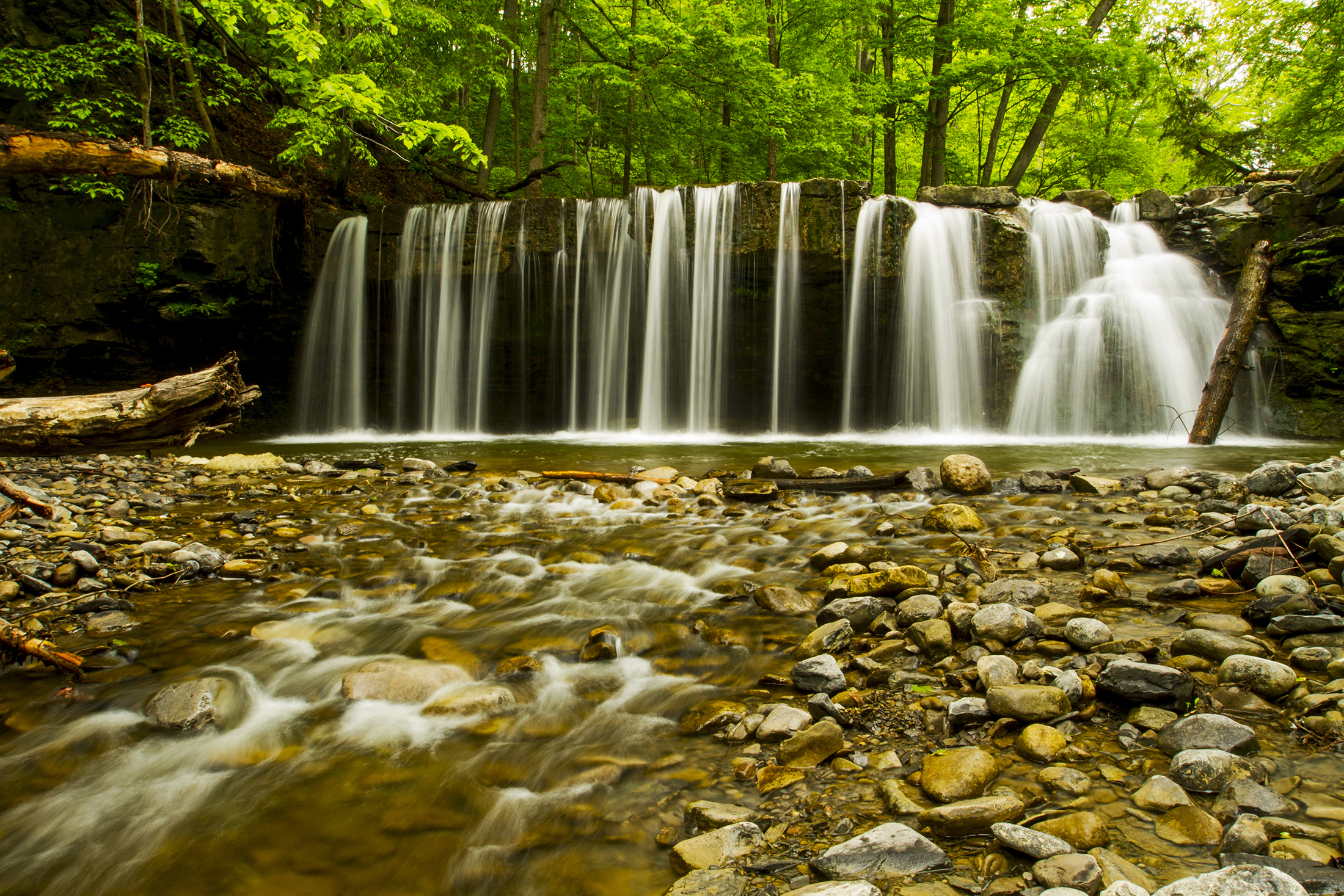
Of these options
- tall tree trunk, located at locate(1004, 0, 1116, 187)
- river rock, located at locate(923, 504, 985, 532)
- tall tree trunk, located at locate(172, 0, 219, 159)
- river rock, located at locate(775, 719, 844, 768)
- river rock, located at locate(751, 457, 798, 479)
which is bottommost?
river rock, located at locate(775, 719, 844, 768)

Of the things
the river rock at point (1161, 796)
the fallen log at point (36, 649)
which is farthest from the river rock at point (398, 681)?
the river rock at point (1161, 796)

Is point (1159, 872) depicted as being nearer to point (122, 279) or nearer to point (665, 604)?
point (665, 604)

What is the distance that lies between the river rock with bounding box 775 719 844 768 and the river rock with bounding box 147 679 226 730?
2263mm

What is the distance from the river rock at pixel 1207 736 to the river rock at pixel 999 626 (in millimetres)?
753

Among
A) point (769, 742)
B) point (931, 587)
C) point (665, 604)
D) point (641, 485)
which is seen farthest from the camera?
point (641, 485)

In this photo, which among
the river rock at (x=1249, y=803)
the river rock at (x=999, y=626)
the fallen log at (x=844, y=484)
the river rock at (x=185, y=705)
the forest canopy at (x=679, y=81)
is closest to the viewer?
the river rock at (x=1249, y=803)

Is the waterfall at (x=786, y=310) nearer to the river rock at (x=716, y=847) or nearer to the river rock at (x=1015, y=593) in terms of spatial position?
the river rock at (x=1015, y=593)

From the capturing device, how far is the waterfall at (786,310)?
12.6m

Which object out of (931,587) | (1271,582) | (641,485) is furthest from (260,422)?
(1271,582)

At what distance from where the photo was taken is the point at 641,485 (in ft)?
22.4

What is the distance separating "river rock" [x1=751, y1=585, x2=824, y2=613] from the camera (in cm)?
356

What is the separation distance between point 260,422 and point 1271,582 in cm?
1590

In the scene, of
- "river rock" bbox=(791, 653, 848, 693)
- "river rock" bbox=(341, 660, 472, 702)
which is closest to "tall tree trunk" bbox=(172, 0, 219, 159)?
"river rock" bbox=(341, 660, 472, 702)

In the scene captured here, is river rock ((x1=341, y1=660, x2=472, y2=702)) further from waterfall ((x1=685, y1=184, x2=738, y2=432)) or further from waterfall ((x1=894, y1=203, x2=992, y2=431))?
waterfall ((x1=894, y1=203, x2=992, y2=431))
